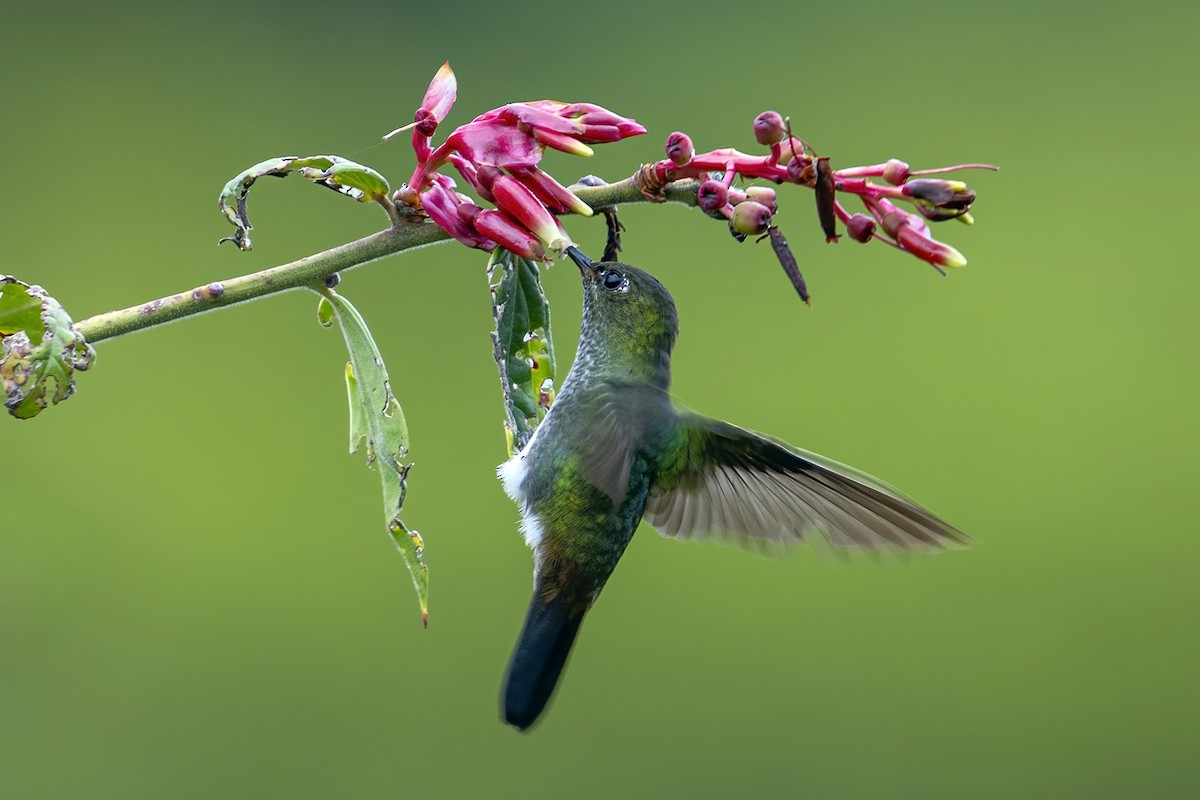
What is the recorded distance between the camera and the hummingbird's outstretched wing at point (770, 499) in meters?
2.04

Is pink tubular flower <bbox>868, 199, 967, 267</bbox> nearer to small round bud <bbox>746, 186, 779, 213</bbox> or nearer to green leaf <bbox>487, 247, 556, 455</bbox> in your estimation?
small round bud <bbox>746, 186, 779, 213</bbox>

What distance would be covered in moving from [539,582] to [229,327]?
3.16m

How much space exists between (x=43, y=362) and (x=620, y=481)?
35.1 inches

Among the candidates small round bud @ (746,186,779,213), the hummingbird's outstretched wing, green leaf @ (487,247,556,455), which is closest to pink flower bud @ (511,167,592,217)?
green leaf @ (487,247,556,455)

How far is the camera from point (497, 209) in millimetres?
1896

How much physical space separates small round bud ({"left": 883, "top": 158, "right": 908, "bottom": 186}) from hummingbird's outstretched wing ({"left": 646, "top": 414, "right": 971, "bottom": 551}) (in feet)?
1.45

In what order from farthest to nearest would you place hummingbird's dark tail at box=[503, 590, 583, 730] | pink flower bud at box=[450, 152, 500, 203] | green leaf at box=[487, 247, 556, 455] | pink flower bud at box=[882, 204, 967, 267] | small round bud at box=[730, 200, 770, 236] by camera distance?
hummingbird's dark tail at box=[503, 590, 583, 730], green leaf at box=[487, 247, 556, 455], pink flower bud at box=[450, 152, 500, 203], pink flower bud at box=[882, 204, 967, 267], small round bud at box=[730, 200, 770, 236]

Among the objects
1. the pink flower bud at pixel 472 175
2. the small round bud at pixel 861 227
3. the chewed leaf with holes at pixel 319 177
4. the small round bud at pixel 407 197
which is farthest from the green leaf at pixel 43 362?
the small round bud at pixel 861 227

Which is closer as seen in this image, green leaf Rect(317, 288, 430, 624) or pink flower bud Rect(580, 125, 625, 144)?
pink flower bud Rect(580, 125, 625, 144)

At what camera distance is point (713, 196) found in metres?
1.70

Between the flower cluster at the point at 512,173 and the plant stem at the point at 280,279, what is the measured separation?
0.05m

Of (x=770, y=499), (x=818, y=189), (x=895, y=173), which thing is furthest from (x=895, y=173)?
(x=770, y=499)

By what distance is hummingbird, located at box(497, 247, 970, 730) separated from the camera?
87.3 inches

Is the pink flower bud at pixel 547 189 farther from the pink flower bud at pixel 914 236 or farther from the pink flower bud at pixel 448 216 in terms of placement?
the pink flower bud at pixel 914 236
